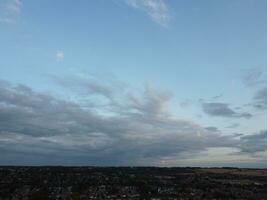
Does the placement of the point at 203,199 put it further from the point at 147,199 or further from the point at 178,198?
the point at 147,199

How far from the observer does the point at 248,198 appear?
19788cm

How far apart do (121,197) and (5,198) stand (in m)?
48.6

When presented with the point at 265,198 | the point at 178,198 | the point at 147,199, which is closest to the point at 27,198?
the point at 147,199

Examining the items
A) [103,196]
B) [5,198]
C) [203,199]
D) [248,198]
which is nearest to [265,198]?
[248,198]

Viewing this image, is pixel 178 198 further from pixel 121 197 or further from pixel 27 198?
pixel 27 198

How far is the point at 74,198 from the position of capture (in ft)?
637

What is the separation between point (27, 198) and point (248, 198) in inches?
3672

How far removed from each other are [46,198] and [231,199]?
76878 mm

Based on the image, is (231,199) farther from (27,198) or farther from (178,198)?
(27,198)

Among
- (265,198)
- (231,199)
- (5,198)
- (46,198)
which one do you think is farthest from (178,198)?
(5,198)

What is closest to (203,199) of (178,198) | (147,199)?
(178,198)

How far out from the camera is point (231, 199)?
194 metres

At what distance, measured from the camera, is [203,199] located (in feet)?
636

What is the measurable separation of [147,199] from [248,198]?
Result: 1709 inches
